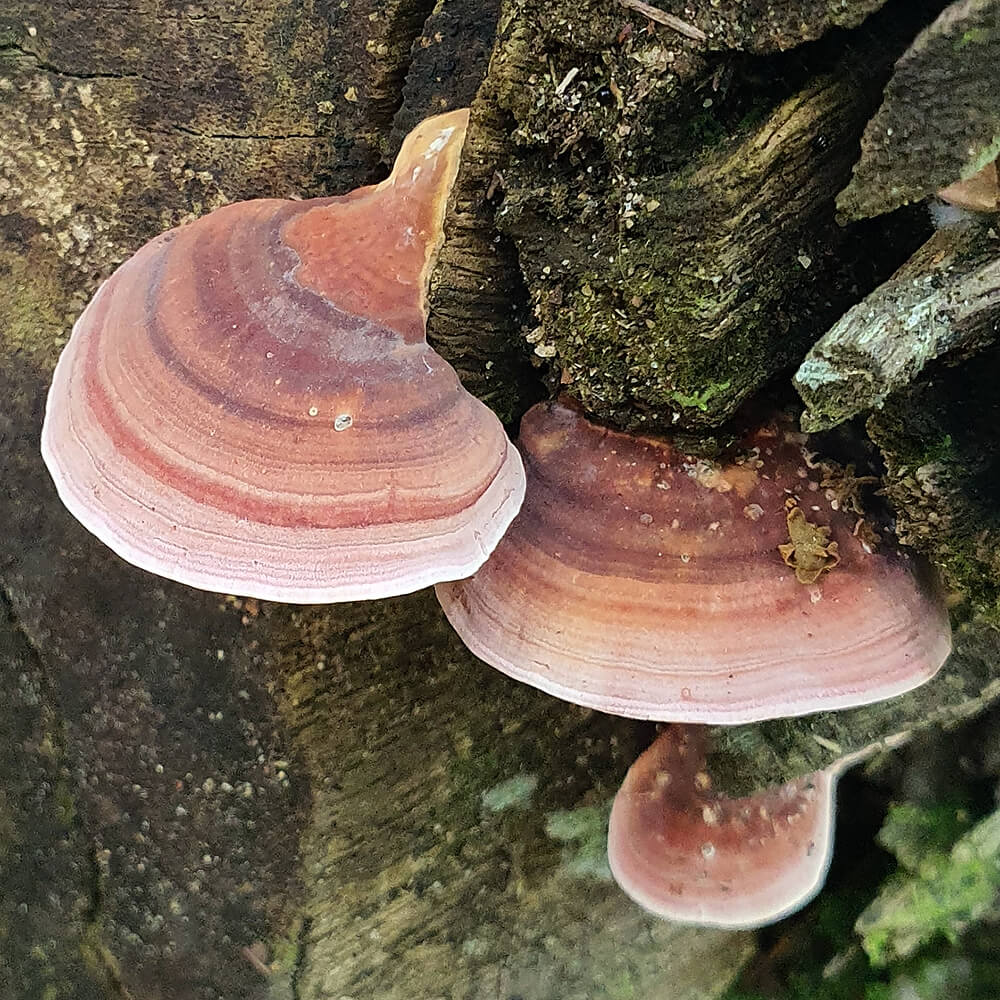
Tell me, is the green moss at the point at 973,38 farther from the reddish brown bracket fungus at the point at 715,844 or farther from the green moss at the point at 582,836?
the green moss at the point at 582,836

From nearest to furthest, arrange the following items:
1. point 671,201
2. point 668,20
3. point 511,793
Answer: point 668,20
point 671,201
point 511,793

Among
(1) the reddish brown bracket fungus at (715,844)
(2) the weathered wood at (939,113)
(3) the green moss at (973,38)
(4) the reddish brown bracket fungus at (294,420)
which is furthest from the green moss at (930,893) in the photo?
(3) the green moss at (973,38)

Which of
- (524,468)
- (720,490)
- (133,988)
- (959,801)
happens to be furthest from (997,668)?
(133,988)

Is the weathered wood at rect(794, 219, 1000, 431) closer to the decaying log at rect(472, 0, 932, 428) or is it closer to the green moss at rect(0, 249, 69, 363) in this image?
the decaying log at rect(472, 0, 932, 428)

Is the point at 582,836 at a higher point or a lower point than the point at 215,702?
lower

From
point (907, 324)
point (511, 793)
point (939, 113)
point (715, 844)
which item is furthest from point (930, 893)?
point (939, 113)

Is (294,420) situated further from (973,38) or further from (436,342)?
(973,38)

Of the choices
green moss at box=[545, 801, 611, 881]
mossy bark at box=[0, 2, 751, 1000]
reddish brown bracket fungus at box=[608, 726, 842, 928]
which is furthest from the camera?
green moss at box=[545, 801, 611, 881]

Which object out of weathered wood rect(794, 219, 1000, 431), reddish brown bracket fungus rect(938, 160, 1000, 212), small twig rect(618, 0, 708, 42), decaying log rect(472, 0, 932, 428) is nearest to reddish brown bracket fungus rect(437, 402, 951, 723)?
decaying log rect(472, 0, 932, 428)
